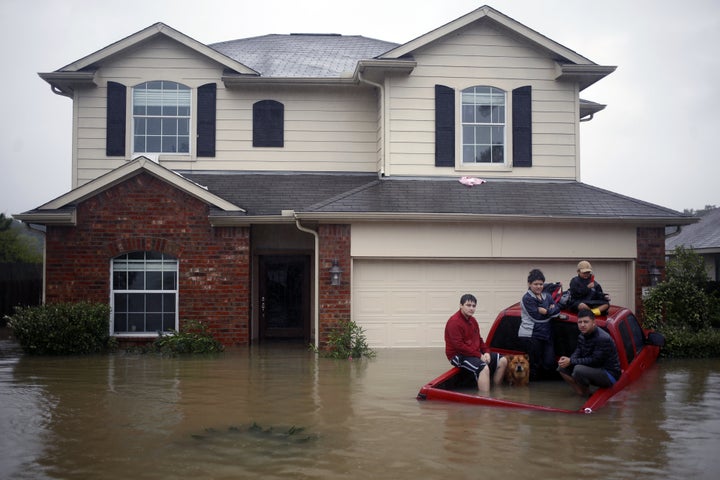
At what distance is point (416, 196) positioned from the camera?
15297 mm

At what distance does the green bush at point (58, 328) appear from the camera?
14023 millimetres

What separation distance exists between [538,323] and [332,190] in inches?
284

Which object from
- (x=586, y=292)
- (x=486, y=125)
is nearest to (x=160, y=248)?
(x=486, y=125)

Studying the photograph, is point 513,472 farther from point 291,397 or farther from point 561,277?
point 561,277

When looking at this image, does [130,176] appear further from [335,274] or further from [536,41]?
[536,41]

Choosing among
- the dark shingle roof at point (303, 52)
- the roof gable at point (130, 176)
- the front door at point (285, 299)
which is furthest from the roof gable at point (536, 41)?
the front door at point (285, 299)

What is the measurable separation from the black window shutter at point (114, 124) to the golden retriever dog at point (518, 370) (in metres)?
10.6

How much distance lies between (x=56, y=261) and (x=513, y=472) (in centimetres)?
1163

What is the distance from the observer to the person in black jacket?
29.9 feet

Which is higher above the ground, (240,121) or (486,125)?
(240,121)

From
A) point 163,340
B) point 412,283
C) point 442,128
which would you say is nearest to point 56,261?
point 163,340

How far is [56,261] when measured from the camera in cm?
1512

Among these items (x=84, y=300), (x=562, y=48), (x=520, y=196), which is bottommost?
(x=84, y=300)

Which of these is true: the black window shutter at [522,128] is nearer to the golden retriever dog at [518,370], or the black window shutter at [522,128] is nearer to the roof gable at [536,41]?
the roof gable at [536,41]
